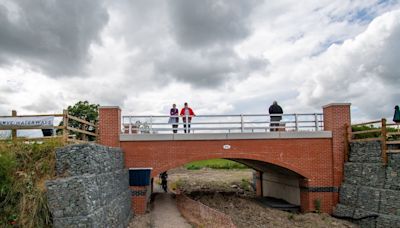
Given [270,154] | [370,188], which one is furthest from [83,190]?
[370,188]

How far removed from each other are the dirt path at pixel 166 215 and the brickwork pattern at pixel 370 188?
6.33m

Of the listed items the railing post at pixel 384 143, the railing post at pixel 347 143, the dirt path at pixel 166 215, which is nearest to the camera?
the railing post at pixel 384 143

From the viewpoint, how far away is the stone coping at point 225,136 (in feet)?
48.8

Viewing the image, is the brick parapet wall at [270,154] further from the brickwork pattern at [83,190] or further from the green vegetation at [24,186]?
the green vegetation at [24,186]

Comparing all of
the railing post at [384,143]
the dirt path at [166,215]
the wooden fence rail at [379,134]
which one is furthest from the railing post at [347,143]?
the dirt path at [166,215]

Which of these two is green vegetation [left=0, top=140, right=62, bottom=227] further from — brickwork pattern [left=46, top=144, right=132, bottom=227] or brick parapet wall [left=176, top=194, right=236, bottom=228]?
brick parapet wall [left=176, top=194, right=236, bottom=228]

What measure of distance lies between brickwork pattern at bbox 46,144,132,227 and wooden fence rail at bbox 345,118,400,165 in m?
9.40

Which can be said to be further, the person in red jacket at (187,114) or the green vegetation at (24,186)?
the person in red jacket at (187,114)

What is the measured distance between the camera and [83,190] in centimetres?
808

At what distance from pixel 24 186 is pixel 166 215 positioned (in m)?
7.02

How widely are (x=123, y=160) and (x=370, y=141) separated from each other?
9.46 m

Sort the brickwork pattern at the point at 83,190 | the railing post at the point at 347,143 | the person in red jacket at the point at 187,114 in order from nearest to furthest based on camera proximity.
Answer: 1. the brickwork pattern at the point at 83,190
2. the railing post at the point at 347,143
3. the person in red jacket at the point at 187,114

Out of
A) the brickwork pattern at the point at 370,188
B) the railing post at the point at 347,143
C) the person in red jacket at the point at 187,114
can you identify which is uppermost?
the person in red jacket at the point at 187,114

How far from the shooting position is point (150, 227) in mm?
12539
